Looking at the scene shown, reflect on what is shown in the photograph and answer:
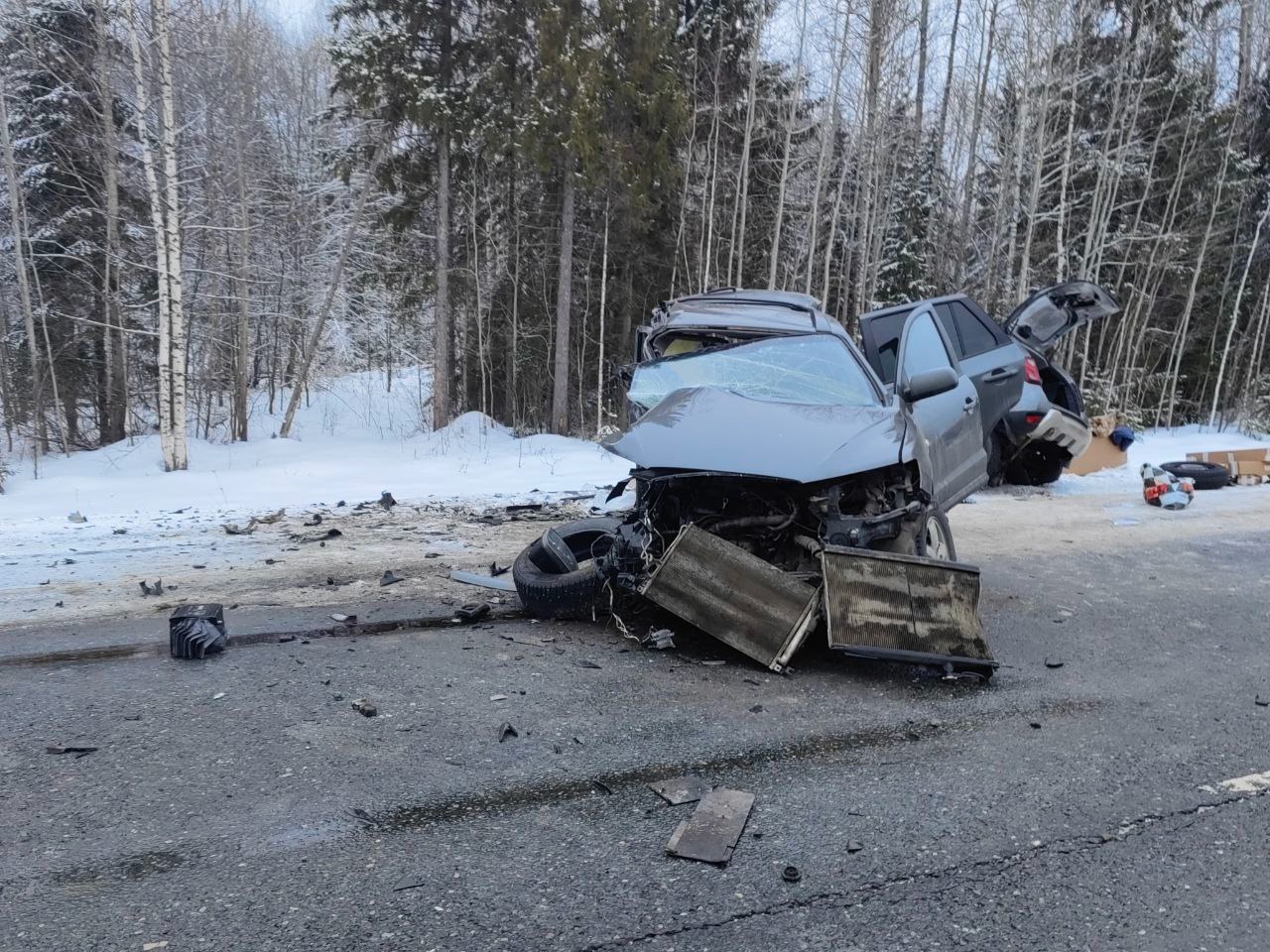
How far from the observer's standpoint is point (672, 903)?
7.70 ft

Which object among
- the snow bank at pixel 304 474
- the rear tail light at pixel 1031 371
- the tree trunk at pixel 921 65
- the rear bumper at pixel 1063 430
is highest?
the tree trunk at pixel 921 65

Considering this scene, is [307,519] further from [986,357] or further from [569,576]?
[986,357]

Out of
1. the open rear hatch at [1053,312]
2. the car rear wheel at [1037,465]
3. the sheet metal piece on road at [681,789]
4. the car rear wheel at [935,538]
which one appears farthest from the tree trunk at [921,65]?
the sheet metal piece on road at [681,789]

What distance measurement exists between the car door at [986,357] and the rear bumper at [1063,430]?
92 centimetres

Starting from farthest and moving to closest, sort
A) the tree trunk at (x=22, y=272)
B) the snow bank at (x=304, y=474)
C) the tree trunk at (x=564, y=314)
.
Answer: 1. the tree trunk at (x=564, y=314)
2. the tree trunk at (x=22, y=272)
3. the snow bank at (x=304, y=474)

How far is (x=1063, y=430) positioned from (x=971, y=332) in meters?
2.15

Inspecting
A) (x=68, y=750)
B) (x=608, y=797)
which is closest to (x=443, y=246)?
(x=68, y=750)

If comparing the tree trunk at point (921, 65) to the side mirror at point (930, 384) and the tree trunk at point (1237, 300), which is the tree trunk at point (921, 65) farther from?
the side mirror at point (930, 384)

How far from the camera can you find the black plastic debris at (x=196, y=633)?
14.2ft

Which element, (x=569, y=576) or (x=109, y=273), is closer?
(x=569, y=576)

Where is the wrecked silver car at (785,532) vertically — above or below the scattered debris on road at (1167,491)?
above

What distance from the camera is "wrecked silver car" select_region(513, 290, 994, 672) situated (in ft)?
13.8

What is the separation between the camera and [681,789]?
300cm

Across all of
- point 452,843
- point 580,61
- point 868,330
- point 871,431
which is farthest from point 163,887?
point 580,61
